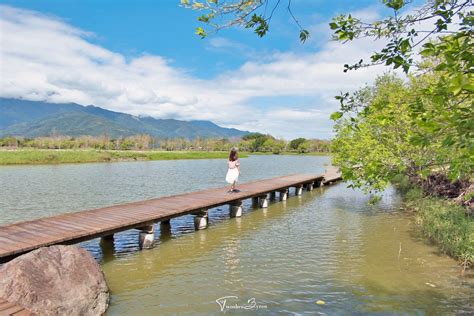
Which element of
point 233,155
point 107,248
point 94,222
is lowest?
point 107,248

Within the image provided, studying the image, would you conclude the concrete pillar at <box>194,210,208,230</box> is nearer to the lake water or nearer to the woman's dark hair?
the lake water

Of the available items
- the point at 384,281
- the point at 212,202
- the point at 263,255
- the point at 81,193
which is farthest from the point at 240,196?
the point at 81,193

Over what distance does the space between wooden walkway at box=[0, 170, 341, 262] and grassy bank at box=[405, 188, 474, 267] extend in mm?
7574

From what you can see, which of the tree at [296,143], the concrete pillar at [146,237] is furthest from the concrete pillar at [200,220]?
the tree at [296,143]

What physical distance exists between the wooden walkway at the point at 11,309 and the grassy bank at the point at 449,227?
31.6 feet

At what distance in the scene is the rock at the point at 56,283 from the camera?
5.39 meters

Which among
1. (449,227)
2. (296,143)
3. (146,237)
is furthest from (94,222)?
(296,143)

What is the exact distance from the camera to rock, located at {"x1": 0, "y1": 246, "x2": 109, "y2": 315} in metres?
5.39

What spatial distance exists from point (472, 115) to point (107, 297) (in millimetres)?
6677

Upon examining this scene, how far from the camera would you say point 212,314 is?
6.48 meters

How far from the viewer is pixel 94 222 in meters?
9.88

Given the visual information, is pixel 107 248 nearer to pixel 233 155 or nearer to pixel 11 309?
pixel 11 309

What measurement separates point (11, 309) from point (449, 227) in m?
11.3

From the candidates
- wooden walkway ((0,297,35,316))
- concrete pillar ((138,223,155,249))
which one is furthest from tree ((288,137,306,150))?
wooden walkway ((0,297,35,316))
